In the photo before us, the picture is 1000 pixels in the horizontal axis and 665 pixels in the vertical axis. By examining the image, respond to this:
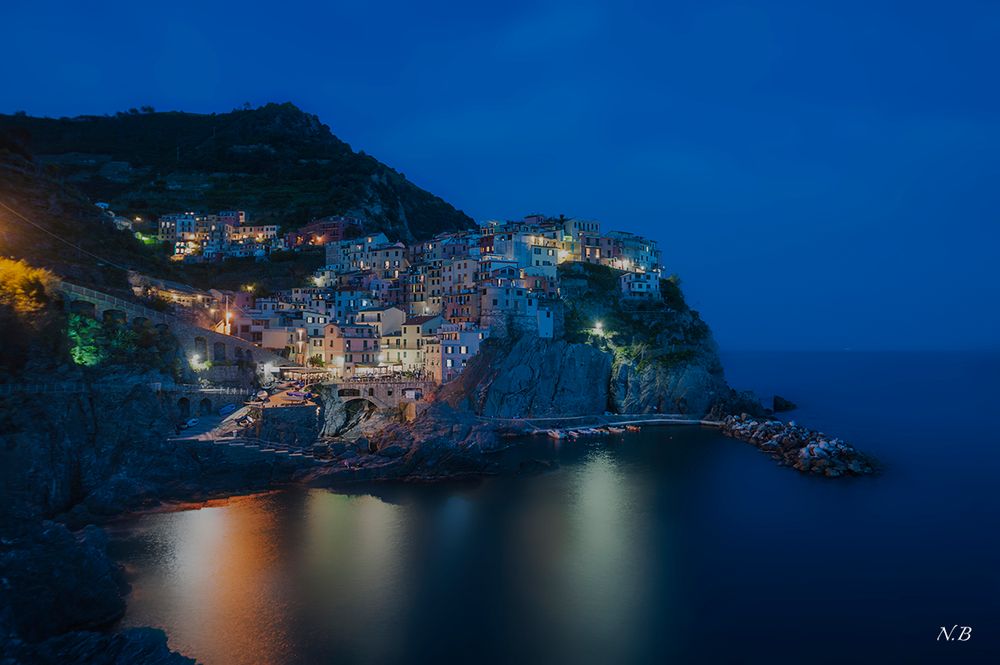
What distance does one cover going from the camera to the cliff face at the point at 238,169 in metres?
90.1

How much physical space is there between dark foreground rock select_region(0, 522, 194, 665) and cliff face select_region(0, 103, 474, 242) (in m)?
70.6

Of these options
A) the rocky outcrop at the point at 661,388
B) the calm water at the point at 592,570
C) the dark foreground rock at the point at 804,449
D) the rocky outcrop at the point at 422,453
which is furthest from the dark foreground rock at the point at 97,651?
the rocky outcrop at the point at 661,388

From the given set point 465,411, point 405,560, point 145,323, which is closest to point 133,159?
point 145,323

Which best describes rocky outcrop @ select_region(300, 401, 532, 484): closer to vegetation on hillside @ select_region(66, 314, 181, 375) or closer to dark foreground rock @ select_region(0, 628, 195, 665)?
vegetation on hillside @ select_region(66, 314, 181, 375)

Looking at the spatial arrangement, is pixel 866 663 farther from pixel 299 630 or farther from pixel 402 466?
pixel 402 466

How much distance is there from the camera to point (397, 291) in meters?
63.1

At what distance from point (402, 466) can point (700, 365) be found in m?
33.4

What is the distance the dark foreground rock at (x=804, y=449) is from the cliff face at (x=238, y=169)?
5793 centimetres

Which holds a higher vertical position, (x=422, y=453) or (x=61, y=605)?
(x=422, y=453)

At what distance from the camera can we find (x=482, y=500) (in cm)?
3259

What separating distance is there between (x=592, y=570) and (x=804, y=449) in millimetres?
23176

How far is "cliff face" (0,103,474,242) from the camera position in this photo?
9012 centimetres

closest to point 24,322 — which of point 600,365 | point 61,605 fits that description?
point 61,605

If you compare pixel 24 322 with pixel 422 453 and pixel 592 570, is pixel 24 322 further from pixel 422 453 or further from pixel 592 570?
pixel 592 570
